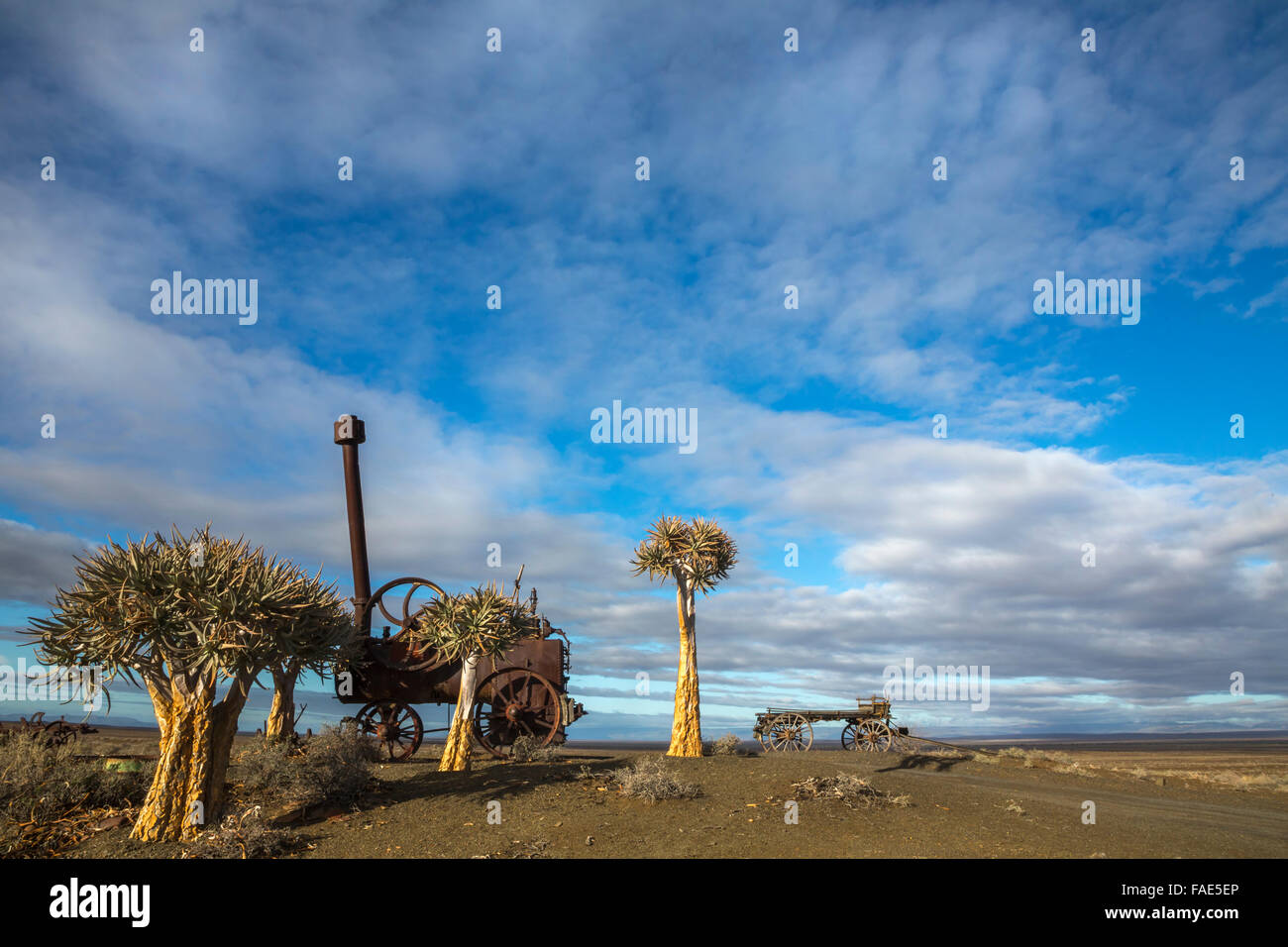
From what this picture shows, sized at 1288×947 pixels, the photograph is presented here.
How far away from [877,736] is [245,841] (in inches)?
897

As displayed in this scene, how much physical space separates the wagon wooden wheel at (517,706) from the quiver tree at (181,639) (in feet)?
29.4

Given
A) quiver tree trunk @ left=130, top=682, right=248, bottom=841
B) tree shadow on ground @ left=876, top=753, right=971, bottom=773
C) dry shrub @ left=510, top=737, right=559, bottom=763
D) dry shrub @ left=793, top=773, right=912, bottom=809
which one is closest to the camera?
quiver tree trunk @ left=130, top=682, right=248, bottom=841

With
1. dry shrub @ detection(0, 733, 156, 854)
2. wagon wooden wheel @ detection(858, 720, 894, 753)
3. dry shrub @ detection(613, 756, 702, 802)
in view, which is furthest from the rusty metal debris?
wagon wooden wheel @ detection(858, 720, 894, 753)

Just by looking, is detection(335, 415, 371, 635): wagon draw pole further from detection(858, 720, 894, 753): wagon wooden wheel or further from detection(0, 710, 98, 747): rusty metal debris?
detection(858, 720, 894, 753): wagon wooden wheel

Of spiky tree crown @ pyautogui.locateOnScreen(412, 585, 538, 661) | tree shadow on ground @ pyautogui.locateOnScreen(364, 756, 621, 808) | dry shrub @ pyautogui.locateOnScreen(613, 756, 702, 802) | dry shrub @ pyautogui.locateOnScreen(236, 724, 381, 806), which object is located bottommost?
tree shadow on ground @ pyautogui.locateOnScreen(364, 756, 621, 808)

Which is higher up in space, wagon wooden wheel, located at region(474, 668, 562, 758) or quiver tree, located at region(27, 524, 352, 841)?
quiver tree, located at region(27, 524, 352, 841)

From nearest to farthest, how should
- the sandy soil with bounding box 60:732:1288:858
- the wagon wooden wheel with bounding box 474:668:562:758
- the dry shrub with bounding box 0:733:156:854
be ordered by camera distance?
the sandy soil with bounding box 60:732:1288:858, the dry shrub with bounding box 0:733:156:854, the wagon wooden wheel with bounding box 474:668:562:758

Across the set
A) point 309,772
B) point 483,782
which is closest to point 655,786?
point 483,782

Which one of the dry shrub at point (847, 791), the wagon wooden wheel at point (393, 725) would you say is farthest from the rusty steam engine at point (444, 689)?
the dry shrub at point (847, 791)

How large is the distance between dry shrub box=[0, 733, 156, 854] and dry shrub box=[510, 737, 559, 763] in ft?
25.3

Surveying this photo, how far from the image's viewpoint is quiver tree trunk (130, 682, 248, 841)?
10766 millimetres

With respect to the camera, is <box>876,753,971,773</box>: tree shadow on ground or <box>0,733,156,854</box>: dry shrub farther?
<box>876,753,971,773</box>: tree shadow on ground
